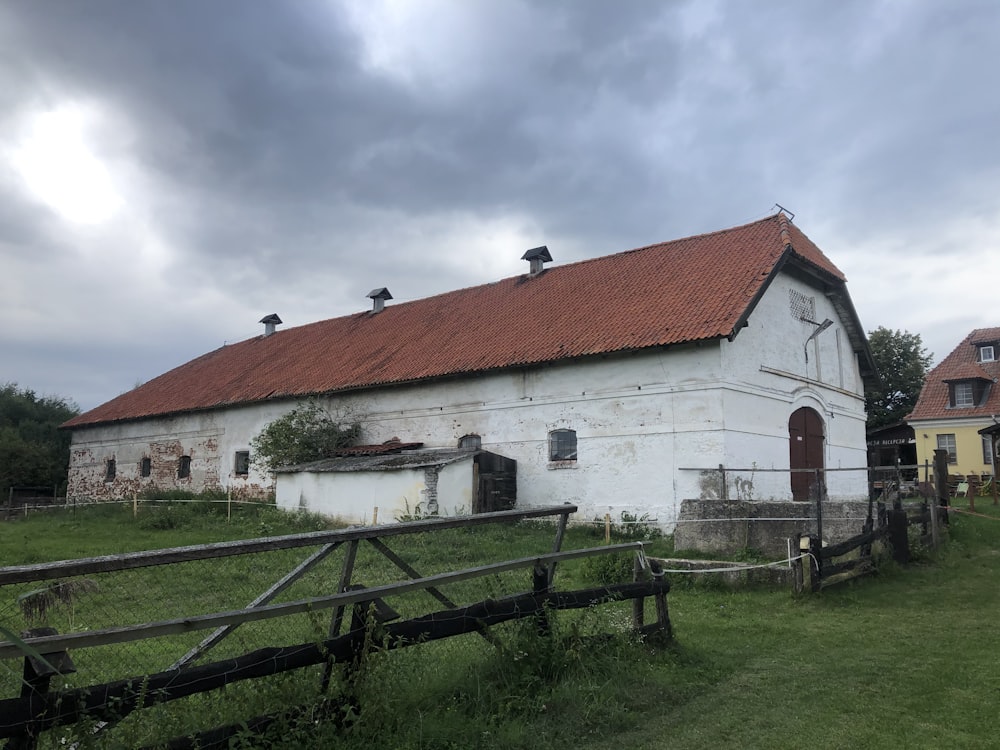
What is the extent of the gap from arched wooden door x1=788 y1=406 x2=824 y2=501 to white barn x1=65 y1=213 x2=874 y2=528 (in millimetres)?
62

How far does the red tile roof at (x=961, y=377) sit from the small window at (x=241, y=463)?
2697cm

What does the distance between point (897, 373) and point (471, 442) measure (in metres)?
32.6

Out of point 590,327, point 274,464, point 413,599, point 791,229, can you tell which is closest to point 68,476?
point 274,464

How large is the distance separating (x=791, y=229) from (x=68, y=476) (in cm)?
3008

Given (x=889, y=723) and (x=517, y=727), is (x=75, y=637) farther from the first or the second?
(x=889, y=723)

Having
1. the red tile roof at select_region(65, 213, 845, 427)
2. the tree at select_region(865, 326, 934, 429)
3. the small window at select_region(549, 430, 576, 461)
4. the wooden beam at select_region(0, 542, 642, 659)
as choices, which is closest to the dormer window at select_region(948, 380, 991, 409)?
the tree at select_region(865, 326, 934, 429)

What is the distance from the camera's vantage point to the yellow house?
3203 centimetres

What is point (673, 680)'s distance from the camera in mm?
6078

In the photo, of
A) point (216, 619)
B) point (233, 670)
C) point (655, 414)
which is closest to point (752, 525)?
point (655, 414)

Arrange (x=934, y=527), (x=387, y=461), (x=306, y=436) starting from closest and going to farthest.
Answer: (x=934, y=527) → (x=387, y=461) → (x=306, y=436)

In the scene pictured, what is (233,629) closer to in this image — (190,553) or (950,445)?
(190,553)

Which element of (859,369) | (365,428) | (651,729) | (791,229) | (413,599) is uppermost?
(791,229)

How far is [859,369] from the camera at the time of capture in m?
22.6

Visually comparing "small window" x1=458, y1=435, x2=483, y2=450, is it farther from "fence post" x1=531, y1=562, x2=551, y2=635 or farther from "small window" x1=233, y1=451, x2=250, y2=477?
"fence post" x1=531, y1=562, x2=551, y2=635
